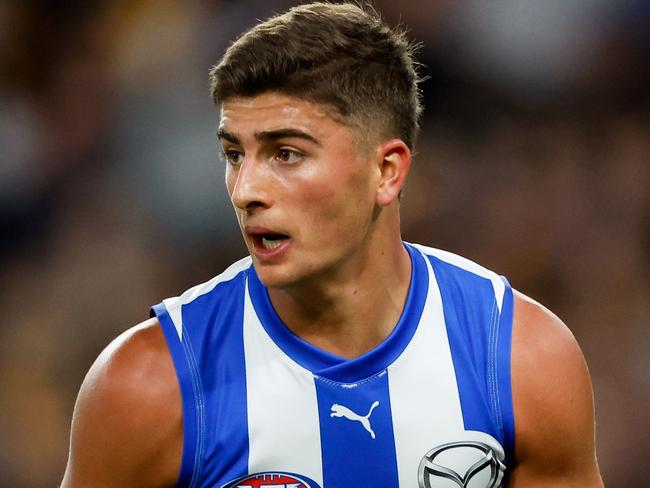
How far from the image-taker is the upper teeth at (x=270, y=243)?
2.40m

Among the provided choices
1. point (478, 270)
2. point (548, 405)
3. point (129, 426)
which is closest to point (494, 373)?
point (548, 405)

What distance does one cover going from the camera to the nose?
7.68ft

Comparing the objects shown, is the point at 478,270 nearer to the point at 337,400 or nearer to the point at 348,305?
the point at 348,305

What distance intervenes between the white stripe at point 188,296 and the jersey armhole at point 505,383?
0.69 m

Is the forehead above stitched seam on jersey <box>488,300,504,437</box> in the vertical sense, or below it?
above

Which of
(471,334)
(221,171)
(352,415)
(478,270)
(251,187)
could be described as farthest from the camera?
(221,171)

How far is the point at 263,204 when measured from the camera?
7.73ft

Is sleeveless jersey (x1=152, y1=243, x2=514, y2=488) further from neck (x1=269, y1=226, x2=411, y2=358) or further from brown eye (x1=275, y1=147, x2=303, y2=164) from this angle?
brown eye (x1=275, y1=147, x2=303, y2=164)

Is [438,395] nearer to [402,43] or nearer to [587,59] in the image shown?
[402,43]

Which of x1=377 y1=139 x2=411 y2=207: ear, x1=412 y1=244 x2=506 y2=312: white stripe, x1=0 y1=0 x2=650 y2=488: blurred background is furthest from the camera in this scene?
x1=0 y1=0 x2=650 y2=488: blurred background

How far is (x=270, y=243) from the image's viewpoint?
7.91ft

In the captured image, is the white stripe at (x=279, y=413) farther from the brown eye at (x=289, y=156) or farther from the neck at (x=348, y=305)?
the brown eye at (x=289, y=156)

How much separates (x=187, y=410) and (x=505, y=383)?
80 centimetres

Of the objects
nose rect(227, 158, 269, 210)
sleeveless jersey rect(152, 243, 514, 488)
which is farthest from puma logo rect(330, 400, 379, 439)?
nose rect(227, 158, 269, 210)
